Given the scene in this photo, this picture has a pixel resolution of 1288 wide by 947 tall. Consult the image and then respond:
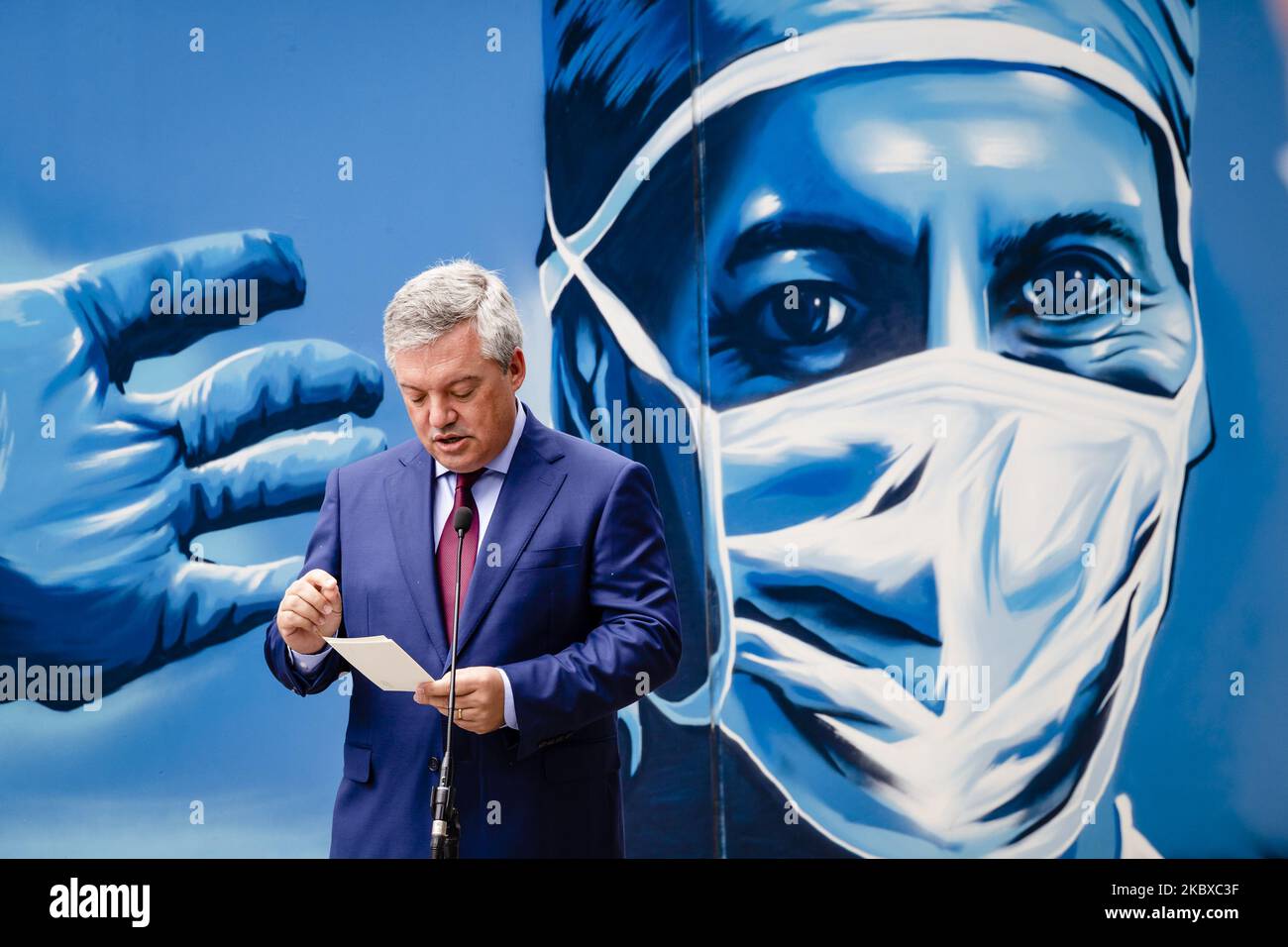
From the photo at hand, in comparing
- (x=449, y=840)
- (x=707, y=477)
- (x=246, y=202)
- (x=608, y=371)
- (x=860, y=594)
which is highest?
(x=246, y=202)

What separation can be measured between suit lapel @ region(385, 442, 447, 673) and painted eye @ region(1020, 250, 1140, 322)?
2702mm

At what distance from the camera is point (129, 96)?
14.9 ft

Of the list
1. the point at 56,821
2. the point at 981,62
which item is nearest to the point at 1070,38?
the point at 981,62

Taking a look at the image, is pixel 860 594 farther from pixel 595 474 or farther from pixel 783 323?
pixel 595 474

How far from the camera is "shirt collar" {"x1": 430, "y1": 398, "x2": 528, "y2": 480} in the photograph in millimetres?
2678

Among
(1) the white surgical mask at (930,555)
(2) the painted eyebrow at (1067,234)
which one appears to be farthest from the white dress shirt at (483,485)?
(2) the painted eyebrow at (1067,234)

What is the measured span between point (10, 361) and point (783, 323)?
8.78ft

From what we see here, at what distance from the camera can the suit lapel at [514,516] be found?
2.53 m

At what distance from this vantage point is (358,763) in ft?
8.37

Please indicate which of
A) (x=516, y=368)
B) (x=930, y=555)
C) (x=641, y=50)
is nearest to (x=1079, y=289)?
(x=930, y=555)

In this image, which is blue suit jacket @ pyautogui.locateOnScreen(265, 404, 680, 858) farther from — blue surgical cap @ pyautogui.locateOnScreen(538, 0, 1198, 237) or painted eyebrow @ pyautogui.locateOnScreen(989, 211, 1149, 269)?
painted eyebrow @ pyautogui.locateOnScreen(989, 211, 1149, 269)

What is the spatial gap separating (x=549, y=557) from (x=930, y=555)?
234cm

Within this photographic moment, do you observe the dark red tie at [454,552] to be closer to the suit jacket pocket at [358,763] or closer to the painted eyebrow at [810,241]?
the suit jacket pocket at [358,763]

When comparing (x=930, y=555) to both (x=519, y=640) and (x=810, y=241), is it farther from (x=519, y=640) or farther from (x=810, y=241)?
(x=519, y=640)
